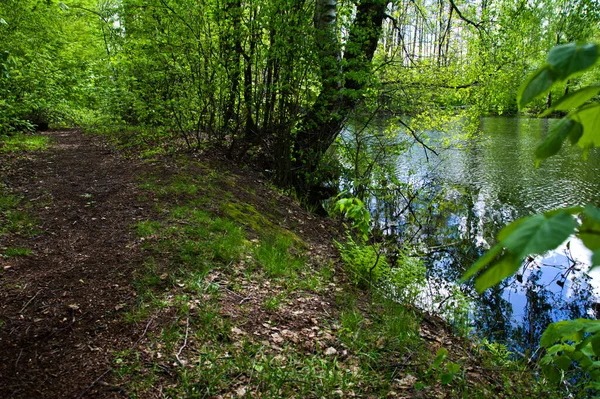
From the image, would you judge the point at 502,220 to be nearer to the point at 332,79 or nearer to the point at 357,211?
the point at 332,79

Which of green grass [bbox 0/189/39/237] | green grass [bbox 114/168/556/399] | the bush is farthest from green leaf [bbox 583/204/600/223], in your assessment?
green grass [bbox 0/189/39/237]

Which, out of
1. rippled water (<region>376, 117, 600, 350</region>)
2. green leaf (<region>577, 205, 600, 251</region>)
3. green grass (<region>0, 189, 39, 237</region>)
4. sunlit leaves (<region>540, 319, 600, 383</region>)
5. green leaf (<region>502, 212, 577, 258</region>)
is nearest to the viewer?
green leaf (<region>502, 212, 577, 258</region>)

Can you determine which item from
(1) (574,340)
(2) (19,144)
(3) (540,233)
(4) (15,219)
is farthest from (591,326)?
(2) (19,144)

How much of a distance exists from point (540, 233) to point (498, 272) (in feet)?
0.39

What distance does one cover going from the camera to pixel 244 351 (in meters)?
3.04

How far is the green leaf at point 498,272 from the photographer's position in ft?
2.13

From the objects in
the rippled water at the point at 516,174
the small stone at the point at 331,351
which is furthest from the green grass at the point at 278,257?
the rippled water at the point at 516,174

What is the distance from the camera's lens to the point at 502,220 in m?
9.44

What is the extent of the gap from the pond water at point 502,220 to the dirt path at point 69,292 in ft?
10.2

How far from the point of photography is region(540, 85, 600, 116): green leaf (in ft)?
2.53

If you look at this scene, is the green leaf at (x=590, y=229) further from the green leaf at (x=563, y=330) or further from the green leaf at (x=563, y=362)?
the green leaf at (x=563, y=362)

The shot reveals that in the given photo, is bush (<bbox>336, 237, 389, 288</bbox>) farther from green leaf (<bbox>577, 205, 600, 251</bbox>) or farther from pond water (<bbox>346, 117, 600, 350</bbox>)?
green leaf (<bbox>577, 205, 600, 251</bbox>)

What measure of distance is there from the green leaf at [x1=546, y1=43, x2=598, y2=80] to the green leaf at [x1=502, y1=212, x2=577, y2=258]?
0.89ft

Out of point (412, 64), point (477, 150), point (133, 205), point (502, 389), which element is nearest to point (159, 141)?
point (133, 205)
